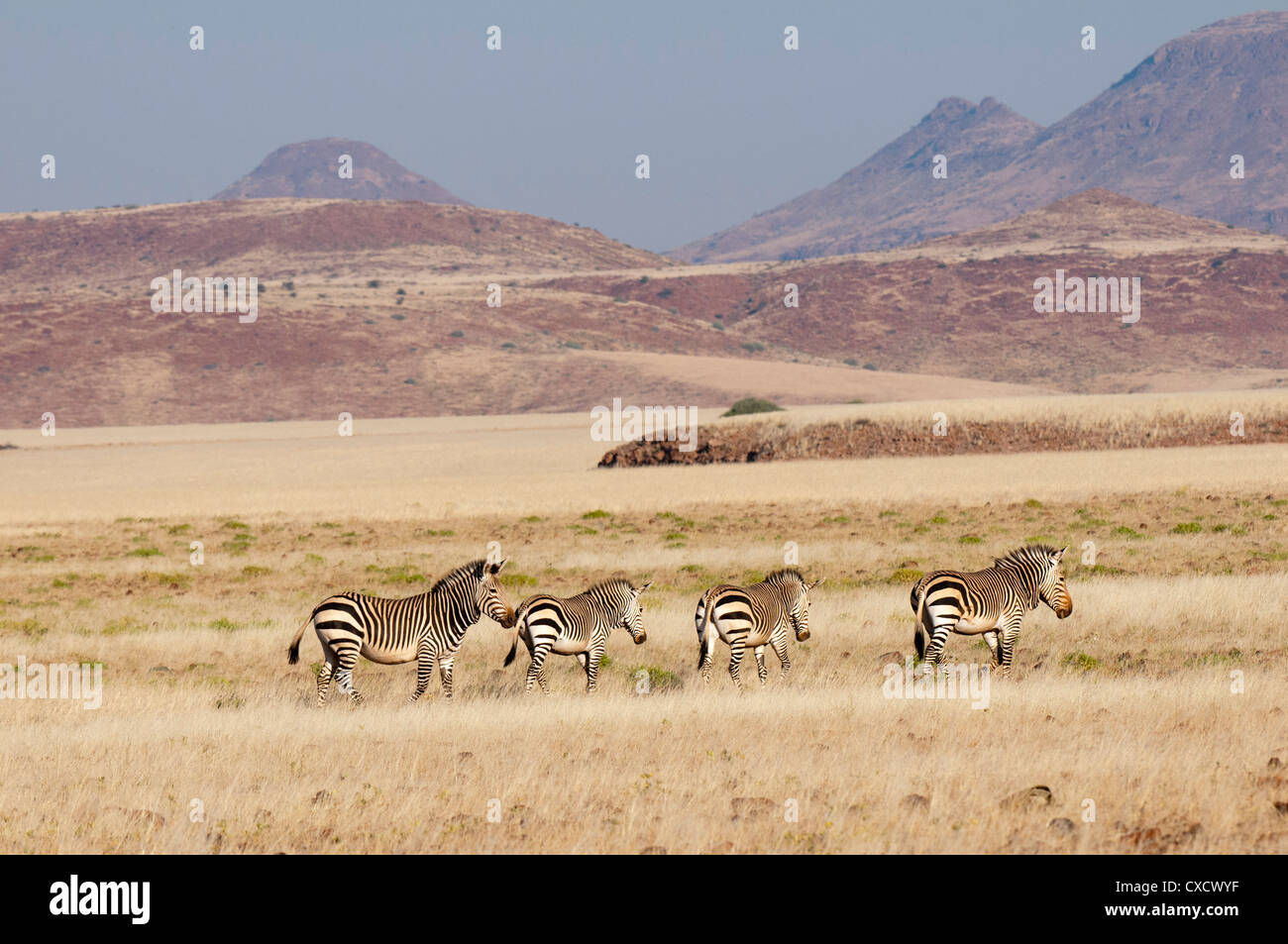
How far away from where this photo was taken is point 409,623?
53.0 feet

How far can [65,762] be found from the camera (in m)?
12.5

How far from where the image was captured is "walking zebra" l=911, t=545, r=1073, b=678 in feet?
53.1

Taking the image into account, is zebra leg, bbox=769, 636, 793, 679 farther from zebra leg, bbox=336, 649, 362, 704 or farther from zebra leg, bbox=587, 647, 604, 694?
zebra leg, bbox=336, 649, 362, 704

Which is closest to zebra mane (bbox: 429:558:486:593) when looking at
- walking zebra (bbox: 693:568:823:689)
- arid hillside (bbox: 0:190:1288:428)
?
walking zebra (bbox: 693:568:823:689)

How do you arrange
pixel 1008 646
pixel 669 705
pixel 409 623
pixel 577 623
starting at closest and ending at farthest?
pixel 669 705 < pixel 409 623 < pixel 577 623 < pixel 1008 646

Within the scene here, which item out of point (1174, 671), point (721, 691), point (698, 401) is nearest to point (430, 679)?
point (721, 691)

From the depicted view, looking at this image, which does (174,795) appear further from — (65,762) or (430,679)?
(430,679)

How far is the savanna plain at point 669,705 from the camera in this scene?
1014 cm

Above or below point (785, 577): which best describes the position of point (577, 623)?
below

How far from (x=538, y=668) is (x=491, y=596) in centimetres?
104

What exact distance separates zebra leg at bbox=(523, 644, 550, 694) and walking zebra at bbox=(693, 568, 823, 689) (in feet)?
6.22

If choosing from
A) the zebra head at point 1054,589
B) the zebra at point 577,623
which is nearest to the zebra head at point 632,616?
the zebra at point 577,623

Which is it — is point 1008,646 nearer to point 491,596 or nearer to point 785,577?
point 785,577

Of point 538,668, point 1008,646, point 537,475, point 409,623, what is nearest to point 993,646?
point 1008,646
